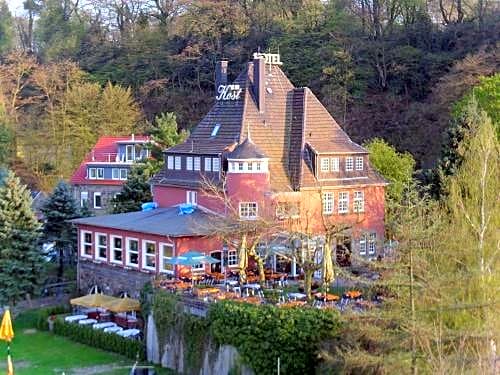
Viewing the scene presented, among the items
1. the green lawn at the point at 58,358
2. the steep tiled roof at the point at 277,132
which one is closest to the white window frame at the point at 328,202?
the steep tiled roof at the point at 277,132

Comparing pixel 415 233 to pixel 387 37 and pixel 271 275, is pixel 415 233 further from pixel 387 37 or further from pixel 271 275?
pixel 387 37

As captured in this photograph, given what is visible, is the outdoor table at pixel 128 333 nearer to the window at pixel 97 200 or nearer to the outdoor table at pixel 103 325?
the outdoor table at pixel 103 325

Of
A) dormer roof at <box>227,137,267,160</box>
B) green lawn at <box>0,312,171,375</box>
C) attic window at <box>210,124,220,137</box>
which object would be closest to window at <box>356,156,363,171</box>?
dormer roof at <box>227,137,267,160</box>

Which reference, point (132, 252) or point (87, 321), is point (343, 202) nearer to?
point (132, 252)

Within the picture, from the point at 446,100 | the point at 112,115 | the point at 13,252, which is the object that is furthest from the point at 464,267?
the point at 112,115

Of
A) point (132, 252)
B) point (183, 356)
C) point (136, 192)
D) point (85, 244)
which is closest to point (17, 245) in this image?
point (85, 244)
